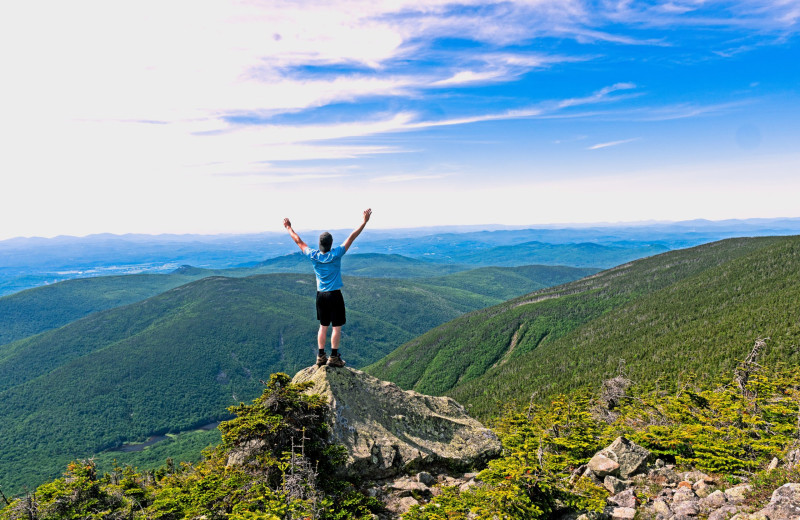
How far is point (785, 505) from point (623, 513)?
3.52 metres

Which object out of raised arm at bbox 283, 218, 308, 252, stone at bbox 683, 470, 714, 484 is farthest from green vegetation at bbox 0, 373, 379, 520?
stone at bbox 683, 470, 714, 484

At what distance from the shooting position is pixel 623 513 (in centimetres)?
1005

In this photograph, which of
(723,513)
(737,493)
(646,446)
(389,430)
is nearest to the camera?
(723,513)

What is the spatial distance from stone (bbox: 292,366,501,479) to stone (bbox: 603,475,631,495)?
516 centimetres

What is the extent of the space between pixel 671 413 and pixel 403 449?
13.7 meters

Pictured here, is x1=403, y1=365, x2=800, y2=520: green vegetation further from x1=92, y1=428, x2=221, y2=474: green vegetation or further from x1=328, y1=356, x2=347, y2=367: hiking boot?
x1=92, y1=428, x2=221, y2=474: green vegetation

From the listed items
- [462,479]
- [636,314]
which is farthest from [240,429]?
[636,314]

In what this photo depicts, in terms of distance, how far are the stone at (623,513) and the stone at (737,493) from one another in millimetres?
2388

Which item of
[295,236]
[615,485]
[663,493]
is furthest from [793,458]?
[295,236]

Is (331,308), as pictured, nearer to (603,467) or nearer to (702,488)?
(603,467)

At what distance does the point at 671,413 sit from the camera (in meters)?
18.0

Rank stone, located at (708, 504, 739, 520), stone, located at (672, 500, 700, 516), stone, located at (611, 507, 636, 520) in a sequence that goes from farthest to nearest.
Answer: stone, located at (611, 507, 636, 520) → stone, located at (672, 500, 700, 516) → stone, located at (708, 504, 739, 520)

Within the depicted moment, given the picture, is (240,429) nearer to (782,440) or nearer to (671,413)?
(782,440)

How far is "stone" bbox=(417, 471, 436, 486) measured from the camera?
13859 mm
